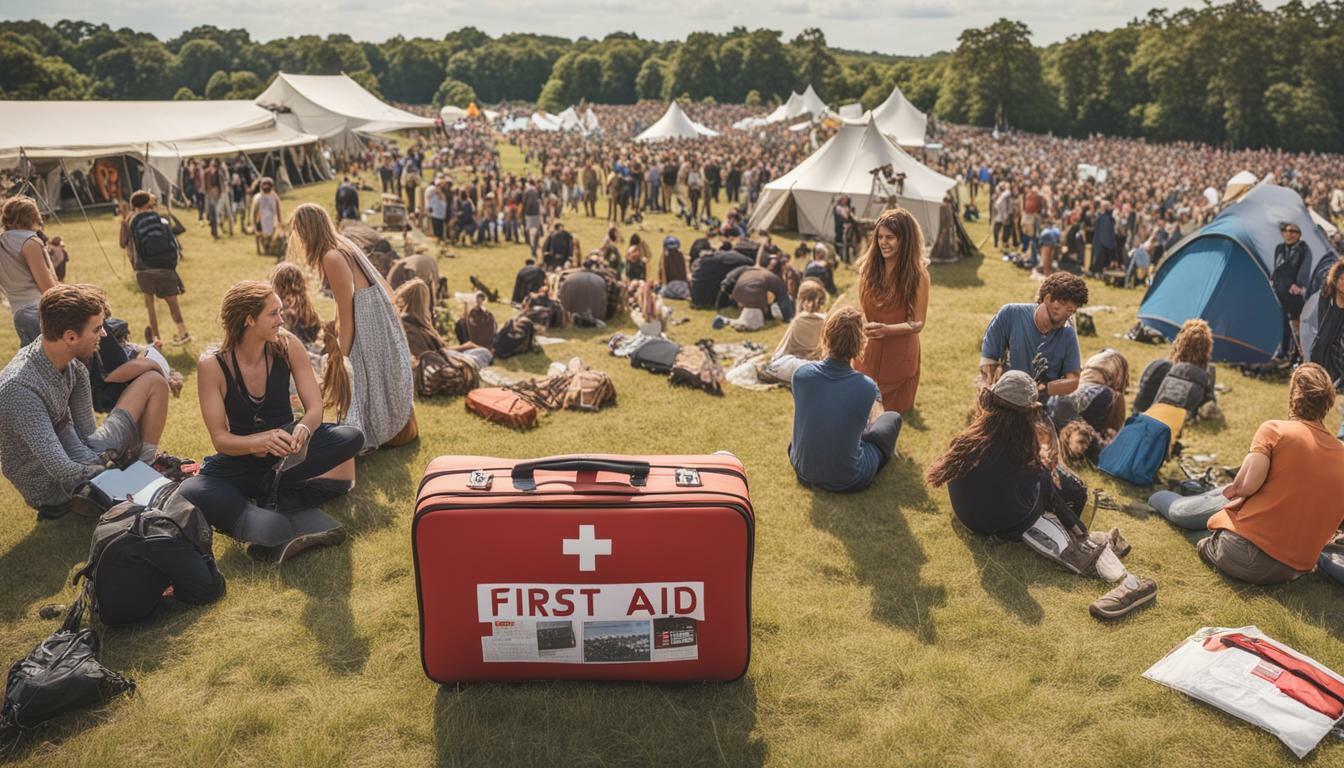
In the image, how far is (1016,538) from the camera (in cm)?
458

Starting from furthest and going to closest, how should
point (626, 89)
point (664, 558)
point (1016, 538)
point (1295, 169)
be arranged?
point (626, 89)
point (1295, 169)
point (1016, 538)
point (664, 558)

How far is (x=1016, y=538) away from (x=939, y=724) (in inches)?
69.8

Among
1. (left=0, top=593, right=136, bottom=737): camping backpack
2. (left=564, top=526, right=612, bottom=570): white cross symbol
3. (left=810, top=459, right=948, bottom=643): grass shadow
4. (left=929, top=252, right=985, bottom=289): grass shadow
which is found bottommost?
(left=929, top=252, right=985, bottom=289): grass shadow

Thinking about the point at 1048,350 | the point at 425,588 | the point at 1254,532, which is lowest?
the point at 1254,532

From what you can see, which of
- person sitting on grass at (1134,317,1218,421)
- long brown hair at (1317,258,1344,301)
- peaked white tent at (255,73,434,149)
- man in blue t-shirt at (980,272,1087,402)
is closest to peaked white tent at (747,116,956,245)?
long brown hair at (1317,258,1344,301)

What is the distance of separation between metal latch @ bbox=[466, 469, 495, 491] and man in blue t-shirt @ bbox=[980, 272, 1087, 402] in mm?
3314

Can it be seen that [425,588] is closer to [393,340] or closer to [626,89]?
[393,340]

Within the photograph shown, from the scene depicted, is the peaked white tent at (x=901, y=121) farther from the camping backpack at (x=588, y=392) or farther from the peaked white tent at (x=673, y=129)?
the camping backpack at (x=588, y=392)

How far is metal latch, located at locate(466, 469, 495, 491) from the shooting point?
9.87ft

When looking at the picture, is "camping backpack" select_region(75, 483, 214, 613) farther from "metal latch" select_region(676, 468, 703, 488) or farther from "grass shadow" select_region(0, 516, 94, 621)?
"metal latch" select_region(676, 468, 703, 488)

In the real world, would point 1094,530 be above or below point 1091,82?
below

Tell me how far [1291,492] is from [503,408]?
16.6ft

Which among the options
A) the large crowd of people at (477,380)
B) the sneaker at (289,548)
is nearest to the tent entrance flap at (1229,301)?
the large crowd of people at (477,380)

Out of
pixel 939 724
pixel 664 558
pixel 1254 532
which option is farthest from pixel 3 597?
pixel 1254 532
